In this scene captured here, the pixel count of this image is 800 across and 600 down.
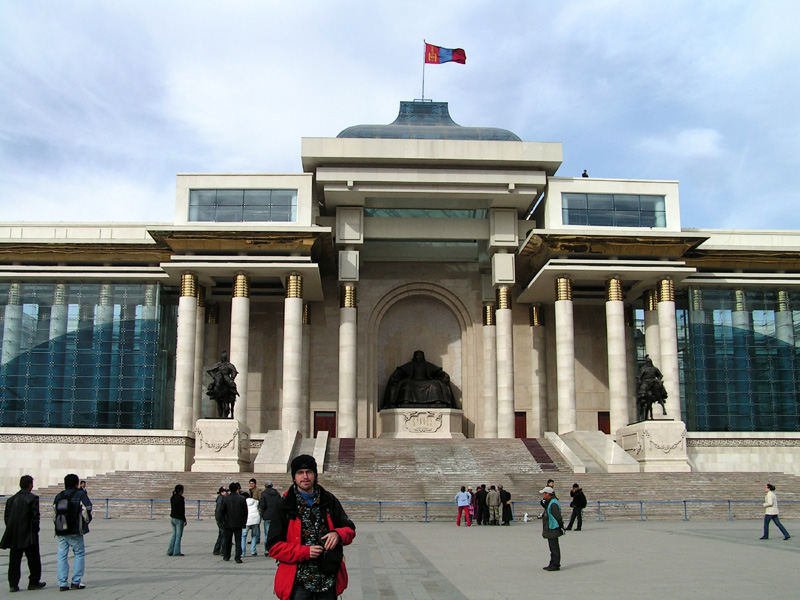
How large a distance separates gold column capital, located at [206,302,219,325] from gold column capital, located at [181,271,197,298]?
214 inches

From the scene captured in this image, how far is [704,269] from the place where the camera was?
1752 inches

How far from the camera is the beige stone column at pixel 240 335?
4012 centimetres

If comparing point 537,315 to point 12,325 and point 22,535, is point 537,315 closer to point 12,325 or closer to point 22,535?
point 12,325

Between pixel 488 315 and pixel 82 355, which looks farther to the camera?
pixel 488 315

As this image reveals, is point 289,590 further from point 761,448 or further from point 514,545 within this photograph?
point 761,448

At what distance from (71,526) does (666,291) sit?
34.0 meters

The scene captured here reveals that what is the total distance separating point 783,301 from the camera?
4475 cm

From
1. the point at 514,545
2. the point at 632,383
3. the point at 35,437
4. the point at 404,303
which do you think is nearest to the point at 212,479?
the point at 35,437

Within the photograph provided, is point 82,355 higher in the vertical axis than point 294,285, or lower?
lower

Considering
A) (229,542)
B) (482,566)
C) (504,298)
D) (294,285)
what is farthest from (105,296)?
(482,566)

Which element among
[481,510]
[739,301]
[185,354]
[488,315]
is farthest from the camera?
[488,315]

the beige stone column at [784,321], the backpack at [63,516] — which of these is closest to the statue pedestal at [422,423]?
A: the beige stone column at [784,321]

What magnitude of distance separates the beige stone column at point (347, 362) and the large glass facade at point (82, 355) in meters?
9.03

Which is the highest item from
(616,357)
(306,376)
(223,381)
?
(616,357)
